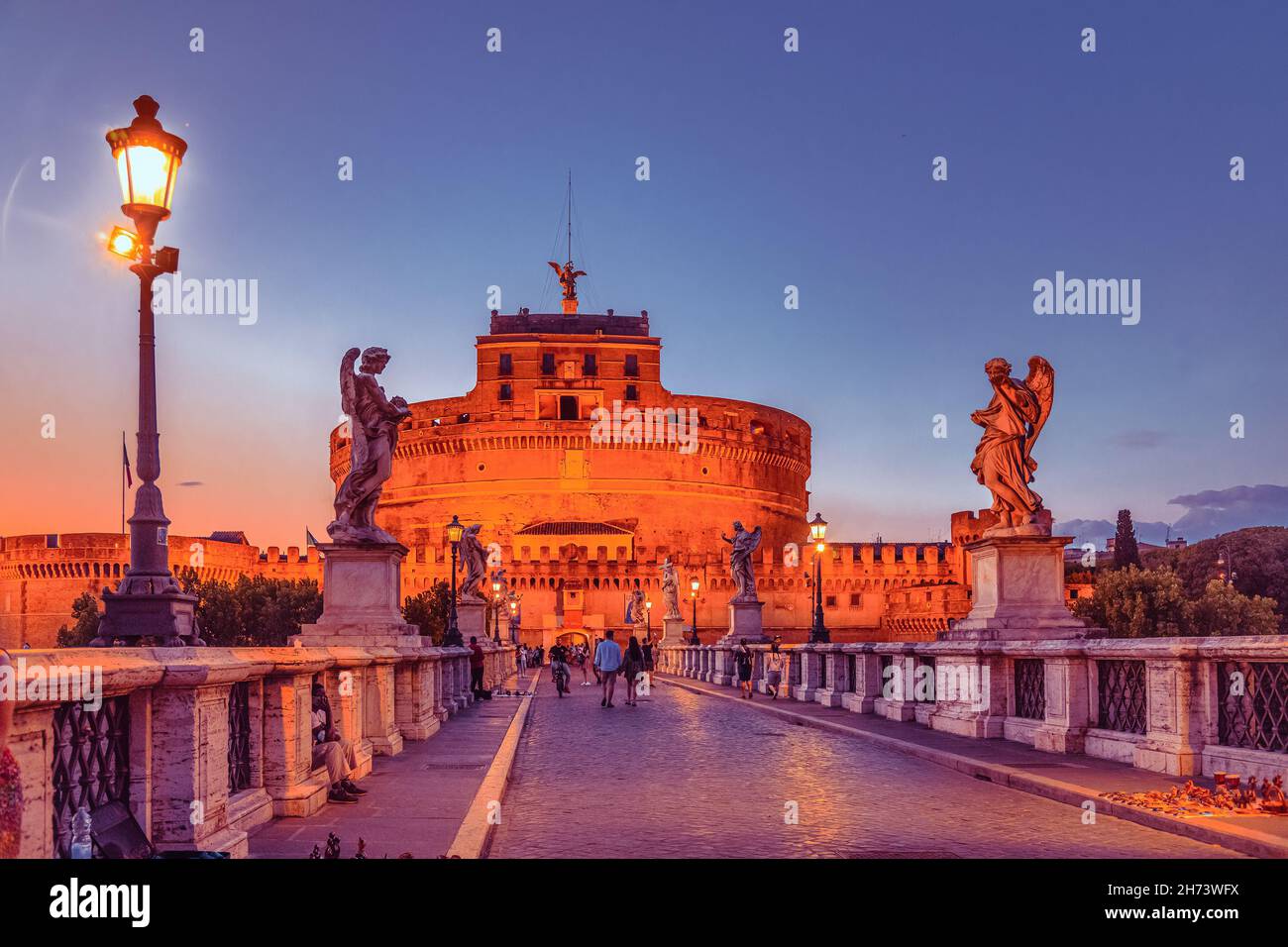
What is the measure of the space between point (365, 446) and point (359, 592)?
1.71 metres

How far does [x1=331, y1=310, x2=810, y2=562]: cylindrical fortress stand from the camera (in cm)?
10619

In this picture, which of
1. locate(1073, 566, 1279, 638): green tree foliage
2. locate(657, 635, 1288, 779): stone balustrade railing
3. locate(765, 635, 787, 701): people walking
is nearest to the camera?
locate(657, 635, 1288, 779): stone balustrade railing

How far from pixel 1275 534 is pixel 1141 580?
41693 mm

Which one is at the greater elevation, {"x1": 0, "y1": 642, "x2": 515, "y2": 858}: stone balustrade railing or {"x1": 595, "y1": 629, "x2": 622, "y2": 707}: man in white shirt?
{"x1": 0, "y1": 642, "x2": 515, "y2": 858}: stone balustrade railing

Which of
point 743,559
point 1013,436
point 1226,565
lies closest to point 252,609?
point 743,559

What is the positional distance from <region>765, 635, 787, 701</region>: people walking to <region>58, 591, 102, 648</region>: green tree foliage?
60.9 metres

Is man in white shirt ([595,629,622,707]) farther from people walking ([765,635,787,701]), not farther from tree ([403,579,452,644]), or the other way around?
tree ([403,579,452,644])

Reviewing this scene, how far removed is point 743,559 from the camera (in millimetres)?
34875

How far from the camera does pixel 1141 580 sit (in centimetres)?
6756

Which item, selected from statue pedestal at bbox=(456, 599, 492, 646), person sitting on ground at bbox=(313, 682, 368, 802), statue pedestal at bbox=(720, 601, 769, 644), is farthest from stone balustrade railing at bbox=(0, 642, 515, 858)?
statue pedestal at bbox=(720, 601, 769, 644)

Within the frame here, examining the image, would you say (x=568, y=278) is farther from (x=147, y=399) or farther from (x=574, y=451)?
(x=147, y=399)

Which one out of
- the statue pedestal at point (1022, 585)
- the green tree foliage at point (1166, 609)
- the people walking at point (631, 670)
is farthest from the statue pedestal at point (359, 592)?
the green tree foliage at point (1166, 609)

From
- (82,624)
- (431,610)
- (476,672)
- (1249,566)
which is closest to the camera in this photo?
(476,672)
